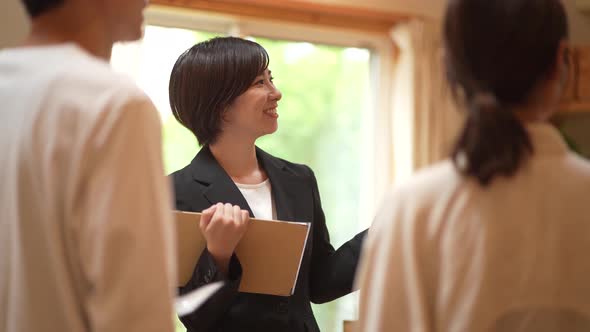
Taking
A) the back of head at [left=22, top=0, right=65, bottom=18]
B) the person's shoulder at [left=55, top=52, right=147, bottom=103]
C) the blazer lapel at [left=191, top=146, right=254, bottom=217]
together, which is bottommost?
the blazer lapel at [left=191, top=146, right=254, bottom=217]

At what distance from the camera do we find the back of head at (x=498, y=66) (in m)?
0.98

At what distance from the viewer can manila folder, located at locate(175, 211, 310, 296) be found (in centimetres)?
171

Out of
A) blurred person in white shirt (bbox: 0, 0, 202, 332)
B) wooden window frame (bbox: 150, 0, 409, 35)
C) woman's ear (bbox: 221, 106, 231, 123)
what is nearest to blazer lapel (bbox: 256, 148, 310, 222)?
woman's ear (bbox: 221, 106, 231, 123)

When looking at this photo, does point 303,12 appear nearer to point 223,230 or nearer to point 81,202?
point 223,230

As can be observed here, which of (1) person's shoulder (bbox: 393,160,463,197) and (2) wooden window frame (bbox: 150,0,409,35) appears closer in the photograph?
(1) person's shoulder (bbox: 393,160,463,197)

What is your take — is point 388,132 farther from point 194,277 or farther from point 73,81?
point 73,81

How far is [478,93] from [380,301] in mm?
309

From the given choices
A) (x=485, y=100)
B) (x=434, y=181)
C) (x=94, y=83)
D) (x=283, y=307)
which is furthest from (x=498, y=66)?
(x=283, y=307)

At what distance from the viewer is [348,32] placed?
169 inches

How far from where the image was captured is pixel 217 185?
6.17 feet

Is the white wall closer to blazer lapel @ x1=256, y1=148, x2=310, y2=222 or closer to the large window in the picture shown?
blazer lapel @ x1=256, y1=148, x2=310, y2=222

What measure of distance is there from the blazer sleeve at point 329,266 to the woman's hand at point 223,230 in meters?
0.34

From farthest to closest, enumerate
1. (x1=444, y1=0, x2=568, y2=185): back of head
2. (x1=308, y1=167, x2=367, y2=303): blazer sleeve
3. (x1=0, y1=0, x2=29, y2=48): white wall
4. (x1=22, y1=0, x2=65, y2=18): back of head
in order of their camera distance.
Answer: (x1=0, y1=0, x2=29, y2=48): white wall < (x1=308, y1=167, x2=367, y2=303): blazer sleeve < (x1=22, y1=0, x2=65, y2=18): back of head < (x1=444, y1=0, x2=568, y2=185): back of head

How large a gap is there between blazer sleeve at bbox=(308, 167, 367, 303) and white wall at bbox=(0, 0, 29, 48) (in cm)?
124
